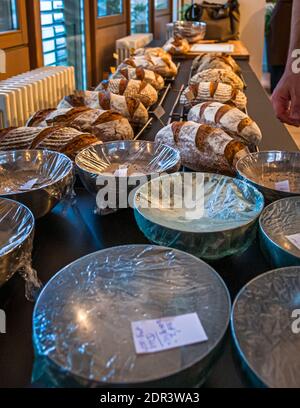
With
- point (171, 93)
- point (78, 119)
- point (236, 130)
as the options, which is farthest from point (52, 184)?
point (171, 93)

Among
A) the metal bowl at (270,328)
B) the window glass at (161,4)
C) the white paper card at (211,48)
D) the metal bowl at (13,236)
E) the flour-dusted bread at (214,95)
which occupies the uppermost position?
the window glass at (161,4)

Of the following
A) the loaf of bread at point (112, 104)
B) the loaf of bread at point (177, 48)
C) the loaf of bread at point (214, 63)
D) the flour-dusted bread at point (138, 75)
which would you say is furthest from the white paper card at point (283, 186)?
the loaf of bread at point (177, 48)

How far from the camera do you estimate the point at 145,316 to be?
50 centimetres

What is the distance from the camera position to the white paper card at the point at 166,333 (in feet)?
1.45

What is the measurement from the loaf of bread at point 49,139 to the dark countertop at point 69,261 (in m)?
0.11

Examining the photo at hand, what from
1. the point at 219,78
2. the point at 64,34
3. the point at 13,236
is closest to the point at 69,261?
the point at 13,236

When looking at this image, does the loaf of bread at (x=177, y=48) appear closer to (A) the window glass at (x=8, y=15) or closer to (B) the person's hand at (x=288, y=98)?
(A) the window glass at (x=8, y=15)

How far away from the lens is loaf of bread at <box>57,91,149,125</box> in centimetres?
137

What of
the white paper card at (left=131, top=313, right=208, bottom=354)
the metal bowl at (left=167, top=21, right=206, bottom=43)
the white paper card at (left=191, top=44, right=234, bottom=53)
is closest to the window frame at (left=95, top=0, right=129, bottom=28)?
the metal bowl at (left=167, top=21, right=206, bottom=43)

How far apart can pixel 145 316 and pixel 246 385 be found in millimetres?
132

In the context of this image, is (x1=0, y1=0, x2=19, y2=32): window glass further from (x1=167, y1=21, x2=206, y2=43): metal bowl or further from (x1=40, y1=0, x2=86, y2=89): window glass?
(x1=167, y1=21, x2=206, y2=43): metal bowl

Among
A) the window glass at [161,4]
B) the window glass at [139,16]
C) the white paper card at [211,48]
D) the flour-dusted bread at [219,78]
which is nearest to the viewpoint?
the flour-dusted bread at [219,78]

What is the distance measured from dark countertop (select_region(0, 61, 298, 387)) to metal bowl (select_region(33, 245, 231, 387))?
0.06m

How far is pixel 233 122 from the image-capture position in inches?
44.9
